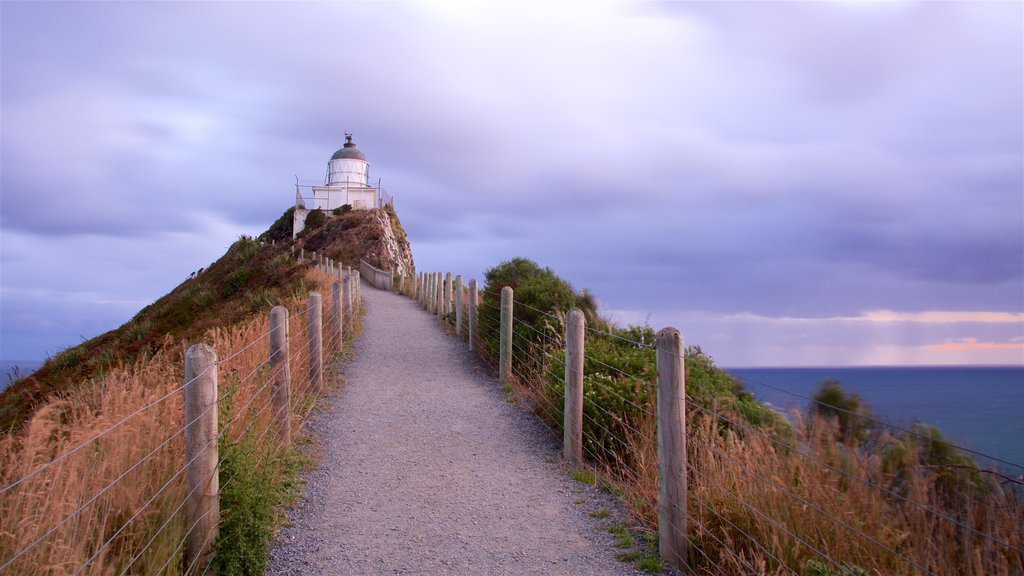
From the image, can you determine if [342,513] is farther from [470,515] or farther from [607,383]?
[607,383]

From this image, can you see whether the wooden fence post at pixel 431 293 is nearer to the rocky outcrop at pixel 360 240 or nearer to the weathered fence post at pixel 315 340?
the weathered fence post at pixel 315 340

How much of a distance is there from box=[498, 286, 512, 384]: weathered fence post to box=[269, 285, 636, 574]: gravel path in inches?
29.1

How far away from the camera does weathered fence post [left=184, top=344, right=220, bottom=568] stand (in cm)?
439

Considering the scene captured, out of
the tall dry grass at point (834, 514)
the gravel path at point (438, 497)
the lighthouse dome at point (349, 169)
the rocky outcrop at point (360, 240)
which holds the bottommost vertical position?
the gravel path at point (438, 497)

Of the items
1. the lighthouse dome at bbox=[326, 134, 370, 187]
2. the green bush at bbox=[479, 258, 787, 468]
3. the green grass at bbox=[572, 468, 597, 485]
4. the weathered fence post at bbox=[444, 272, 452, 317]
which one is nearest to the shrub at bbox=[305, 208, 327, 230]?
the lighthouse dome at bbox=[326, 134, 370, 187]

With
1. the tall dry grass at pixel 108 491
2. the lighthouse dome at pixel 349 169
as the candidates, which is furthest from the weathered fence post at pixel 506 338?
the lighthouse dome at pixel 349 169

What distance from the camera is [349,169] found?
6575 centimetres

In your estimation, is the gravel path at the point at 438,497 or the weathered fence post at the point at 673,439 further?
the gravel path at the point at 438,497

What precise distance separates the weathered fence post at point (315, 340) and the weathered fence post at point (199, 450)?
5.65 metres

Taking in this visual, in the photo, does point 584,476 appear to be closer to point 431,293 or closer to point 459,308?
point 459,308

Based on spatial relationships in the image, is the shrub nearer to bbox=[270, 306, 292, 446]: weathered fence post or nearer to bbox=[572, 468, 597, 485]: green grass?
bbox=[270, 306, 292, 446]: weathered fence post

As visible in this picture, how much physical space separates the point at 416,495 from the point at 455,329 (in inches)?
483

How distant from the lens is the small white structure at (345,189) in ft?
211

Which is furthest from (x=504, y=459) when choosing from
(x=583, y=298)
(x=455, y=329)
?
(x=455, y=329)
